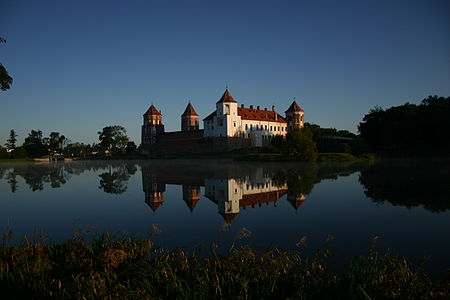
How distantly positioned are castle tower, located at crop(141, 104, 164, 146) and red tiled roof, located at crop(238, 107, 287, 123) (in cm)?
2569

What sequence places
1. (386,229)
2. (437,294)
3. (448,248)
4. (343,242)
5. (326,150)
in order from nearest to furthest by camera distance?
(437,294)
(448,248)
(343,242)
(386,229)
(326,150)

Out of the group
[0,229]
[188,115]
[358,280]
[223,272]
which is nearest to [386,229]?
[358,280]

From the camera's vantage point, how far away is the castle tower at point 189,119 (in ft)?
297

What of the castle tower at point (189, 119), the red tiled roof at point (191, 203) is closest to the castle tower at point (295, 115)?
the castle tower at point (189, 119)

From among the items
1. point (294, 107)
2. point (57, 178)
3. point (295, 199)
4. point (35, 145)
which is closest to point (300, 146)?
point (57, 178)

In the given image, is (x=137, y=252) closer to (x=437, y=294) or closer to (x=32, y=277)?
(x=32, y=277)

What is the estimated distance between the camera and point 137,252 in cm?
493

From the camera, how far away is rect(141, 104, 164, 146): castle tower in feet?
292

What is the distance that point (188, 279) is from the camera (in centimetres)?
394

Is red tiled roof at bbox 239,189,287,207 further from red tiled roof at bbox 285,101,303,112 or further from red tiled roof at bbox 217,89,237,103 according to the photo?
red tiled roof at bbox 285,101,303,112

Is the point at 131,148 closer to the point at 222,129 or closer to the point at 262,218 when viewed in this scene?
the point at 222,129

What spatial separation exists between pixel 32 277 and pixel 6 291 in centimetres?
28

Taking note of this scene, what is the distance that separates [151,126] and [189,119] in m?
10.5

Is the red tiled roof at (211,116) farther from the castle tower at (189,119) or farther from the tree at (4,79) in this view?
the tree at (4,79)
